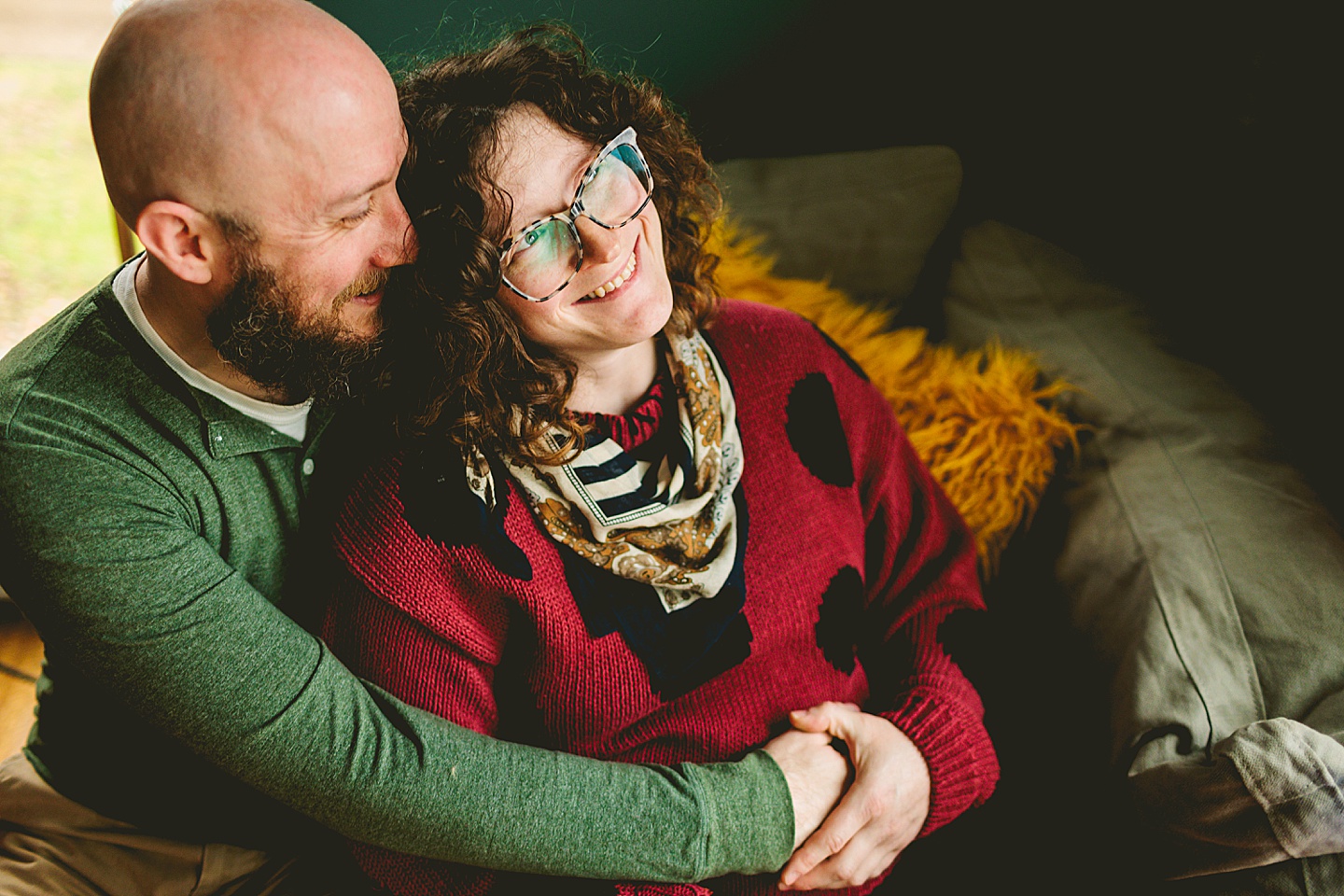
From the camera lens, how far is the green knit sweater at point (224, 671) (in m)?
0.86

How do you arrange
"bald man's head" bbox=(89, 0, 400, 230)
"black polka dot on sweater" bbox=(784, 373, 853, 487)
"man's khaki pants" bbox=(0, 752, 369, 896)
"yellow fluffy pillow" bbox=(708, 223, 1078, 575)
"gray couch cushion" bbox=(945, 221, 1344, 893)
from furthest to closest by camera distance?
1. "yellow fluffy pillow" bbox=(708, 223, 1078, 575)
2. "black polka dot on sweater" bbox=(784, 373, 853, 487)
3. "man's khaki pants" bbox=(0, 752, 369, 896)
4. "gray couch cushion" bbox=(945, 221, 1344, 893)
5. "bald man's head" bbox=(89, 0, 400, 230)

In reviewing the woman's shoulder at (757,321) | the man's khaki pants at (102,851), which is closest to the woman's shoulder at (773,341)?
the woman's shoulder at (757,321)

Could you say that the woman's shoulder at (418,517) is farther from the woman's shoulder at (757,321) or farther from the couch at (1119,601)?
the couch at (1119,601)

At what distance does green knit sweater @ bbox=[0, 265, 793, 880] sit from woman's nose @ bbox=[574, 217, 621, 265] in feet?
1.29

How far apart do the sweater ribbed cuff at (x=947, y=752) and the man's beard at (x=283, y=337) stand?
0.82 metres

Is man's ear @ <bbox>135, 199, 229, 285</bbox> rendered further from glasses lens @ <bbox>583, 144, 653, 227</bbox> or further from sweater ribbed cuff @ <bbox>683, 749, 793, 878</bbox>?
sweater ribbed cuff @ <bbox>683, 749, 793, 878</bbox>

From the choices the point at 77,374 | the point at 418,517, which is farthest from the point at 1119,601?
the point at 77,374

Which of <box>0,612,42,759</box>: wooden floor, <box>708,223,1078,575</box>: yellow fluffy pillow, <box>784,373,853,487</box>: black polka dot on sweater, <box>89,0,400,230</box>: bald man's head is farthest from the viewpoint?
<box>0,612,42,759</box>: wooden floor

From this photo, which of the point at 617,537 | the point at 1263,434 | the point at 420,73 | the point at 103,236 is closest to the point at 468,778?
the point at 617,537

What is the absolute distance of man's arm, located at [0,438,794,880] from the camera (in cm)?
86

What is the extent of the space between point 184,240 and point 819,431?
803 mm

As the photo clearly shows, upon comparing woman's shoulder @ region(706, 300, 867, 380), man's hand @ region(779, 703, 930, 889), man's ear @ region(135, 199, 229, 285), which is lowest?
man's hand @ region(779, 703, 930, 889)

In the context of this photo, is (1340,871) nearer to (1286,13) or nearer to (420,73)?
(1286,13)

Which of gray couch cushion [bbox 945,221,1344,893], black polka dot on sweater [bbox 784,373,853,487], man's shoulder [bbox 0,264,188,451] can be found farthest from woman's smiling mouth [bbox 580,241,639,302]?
gray couch cushion [bbox 945,221,1344,893]
